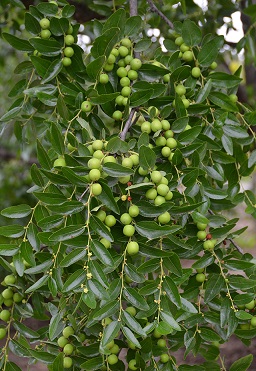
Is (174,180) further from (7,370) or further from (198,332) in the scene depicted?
(7,370)

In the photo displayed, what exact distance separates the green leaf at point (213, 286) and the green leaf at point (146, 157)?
32 centimetres

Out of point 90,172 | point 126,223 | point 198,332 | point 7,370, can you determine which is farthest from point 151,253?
point 7,370

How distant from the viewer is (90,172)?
2.72ft

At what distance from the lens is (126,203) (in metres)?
0.90

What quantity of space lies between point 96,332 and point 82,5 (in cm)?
146

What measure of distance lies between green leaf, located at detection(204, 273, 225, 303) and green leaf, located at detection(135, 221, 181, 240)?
254 millimetres

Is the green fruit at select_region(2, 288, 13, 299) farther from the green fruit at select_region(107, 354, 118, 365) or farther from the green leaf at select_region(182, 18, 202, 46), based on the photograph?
the green leaf at select_region(182, 18, 202, 46)

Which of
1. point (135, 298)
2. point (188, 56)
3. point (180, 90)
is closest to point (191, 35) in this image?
point (188, 56)

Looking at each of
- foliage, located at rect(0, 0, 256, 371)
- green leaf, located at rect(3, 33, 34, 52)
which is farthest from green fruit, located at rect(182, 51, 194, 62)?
green leaf, located at rect(3, 33, 34, 52)

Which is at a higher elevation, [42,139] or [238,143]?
[238,143]

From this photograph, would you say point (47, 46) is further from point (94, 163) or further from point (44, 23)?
point (94, 163)

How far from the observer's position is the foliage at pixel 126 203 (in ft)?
2.85

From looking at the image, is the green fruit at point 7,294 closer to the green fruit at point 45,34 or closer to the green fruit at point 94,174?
the green fruit at point 94,174

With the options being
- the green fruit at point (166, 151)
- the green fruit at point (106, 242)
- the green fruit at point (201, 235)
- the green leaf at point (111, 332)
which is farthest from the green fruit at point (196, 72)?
the green leaf at point (111, 332)
